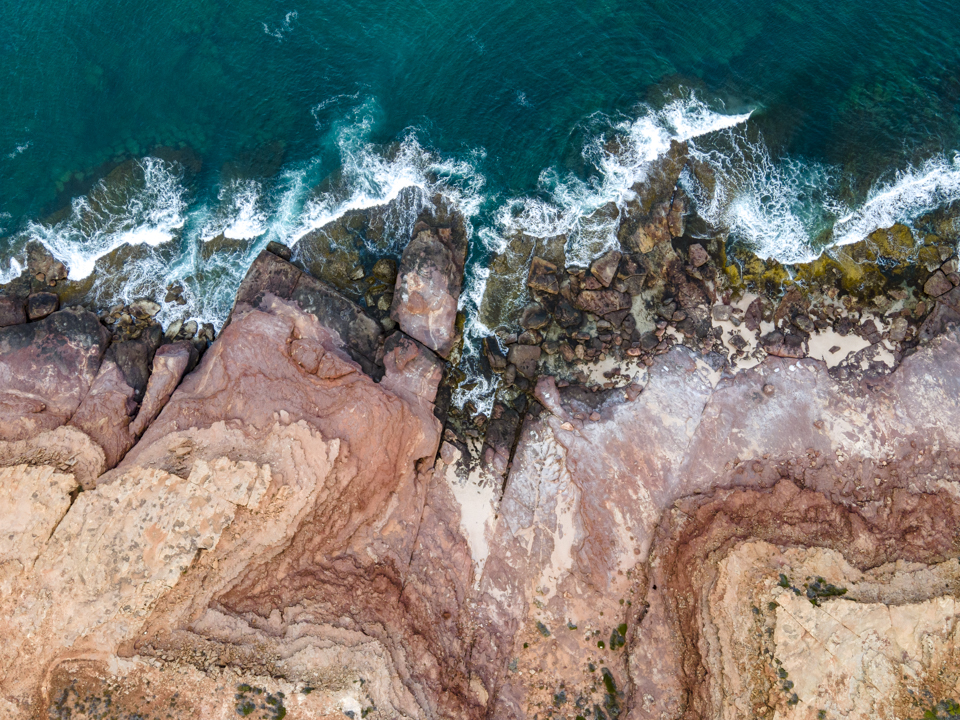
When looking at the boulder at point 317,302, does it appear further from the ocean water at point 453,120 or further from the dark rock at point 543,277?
the dark rock at point 543,277

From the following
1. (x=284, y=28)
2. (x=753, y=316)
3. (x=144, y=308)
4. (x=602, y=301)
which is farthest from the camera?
(x=284, y=28)

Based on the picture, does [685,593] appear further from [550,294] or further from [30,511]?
[30,511]

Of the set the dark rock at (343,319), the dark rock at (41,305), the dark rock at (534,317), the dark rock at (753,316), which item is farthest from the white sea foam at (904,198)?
the dark rock at (41,305)

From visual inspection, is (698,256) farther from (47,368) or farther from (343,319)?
(47,368)

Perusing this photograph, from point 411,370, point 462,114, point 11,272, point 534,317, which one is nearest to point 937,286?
point 534,317

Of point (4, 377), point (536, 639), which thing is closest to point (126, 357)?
point (4, 377)

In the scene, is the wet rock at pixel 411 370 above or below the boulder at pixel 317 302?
below

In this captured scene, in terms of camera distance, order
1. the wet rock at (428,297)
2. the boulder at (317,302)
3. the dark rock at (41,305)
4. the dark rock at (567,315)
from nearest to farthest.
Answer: the boulder at (317,302) < the wet rock at (428,297) < the dark rock at (41,305) < the dark rock at (567,315)
